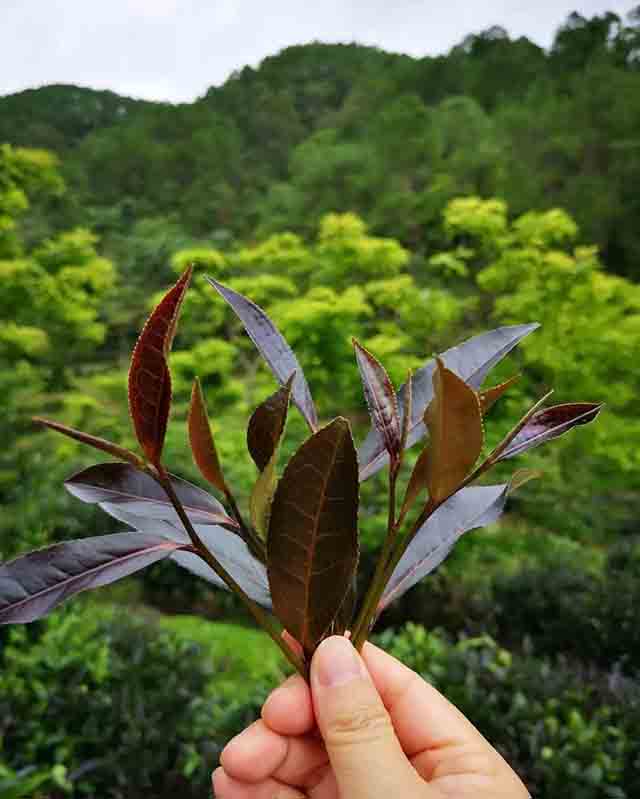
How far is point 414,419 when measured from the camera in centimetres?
75

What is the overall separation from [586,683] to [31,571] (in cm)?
209

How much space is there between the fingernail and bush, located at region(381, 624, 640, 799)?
1.44 m

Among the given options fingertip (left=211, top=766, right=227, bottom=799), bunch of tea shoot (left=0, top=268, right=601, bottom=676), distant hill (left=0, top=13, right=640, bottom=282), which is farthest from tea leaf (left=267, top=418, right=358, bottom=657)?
distant hill (left=0, top=13, right=640, bottom=282)

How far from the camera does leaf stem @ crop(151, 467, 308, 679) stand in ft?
1.91

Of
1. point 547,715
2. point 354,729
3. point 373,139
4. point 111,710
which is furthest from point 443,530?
point 373,139

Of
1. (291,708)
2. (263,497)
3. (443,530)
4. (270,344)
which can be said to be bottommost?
(291,708)

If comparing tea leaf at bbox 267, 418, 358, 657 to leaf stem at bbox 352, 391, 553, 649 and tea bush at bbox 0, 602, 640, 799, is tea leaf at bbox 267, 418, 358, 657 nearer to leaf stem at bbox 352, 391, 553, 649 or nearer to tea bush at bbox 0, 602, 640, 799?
leaf stem at bbox 352, 391, 553, 649

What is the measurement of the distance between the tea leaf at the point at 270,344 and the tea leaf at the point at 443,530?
180 mm

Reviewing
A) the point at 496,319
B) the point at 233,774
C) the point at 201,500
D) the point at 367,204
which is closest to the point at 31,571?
A: the point at 201,500

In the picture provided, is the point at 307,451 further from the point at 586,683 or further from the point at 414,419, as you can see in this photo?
the point at 586,683

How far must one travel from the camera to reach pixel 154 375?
0.54m

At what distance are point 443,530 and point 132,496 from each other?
0.33m

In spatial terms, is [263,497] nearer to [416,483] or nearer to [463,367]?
[416,483]

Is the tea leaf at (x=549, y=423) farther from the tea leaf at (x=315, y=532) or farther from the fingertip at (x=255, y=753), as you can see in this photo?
the fingertip at (x=255, y=753)
